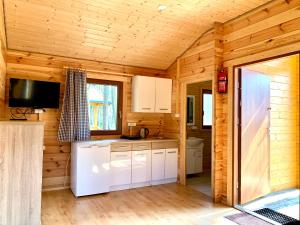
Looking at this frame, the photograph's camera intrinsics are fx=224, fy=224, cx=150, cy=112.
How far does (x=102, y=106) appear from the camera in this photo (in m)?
4.47

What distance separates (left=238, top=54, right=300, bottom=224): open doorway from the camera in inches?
132

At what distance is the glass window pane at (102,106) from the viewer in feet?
14.3

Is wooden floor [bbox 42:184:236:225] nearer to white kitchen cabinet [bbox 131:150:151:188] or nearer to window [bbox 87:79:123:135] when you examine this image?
white kitchen cabinet [bbox 131:150:151:188]

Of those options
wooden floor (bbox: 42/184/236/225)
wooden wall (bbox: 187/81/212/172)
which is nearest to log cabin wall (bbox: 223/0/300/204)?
wooden floor (bbox: 42/184/236/225)

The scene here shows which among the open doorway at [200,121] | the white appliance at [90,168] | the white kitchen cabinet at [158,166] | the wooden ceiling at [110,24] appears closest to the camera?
the wooden ceiling at [110,24]

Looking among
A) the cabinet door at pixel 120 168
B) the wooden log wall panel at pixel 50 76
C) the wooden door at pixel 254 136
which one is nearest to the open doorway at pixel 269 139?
Result: the wooden door at pixel 254 136

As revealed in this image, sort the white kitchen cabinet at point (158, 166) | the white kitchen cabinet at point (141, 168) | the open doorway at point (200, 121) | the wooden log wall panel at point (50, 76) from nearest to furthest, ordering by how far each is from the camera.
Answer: the wooden log wall panel at point (50, 76), the white kitchen cabinet at point (141, 168), the white kitchen cabinet at point (158, 166), the open doorway at point (200, 121)

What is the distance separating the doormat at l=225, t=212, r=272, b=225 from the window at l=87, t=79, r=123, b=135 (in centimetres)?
259

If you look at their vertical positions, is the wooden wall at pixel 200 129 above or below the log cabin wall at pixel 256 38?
below

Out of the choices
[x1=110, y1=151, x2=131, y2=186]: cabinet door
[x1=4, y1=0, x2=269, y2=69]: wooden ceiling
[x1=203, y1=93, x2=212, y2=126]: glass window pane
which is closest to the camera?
[x1=4, y1=0, x2=269, y2=69]: wooden ceiling

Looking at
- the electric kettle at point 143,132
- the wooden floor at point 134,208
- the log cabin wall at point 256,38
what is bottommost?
the wooden floor at point 134,208

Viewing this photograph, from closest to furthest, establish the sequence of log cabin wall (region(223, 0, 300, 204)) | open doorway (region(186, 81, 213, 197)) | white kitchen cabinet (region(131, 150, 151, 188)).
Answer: log cabin wall (region(223, 0, 300, 204)) < white kitchen cabinet (region(131, 150, 151, 188)) < open doorway (region(186, 81, 213, 197))

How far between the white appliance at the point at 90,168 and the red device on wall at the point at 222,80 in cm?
207

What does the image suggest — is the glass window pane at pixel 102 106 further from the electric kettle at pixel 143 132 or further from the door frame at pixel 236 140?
the door frame at pixel 236 140
